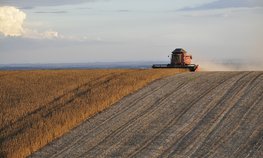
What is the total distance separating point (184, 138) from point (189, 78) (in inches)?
492

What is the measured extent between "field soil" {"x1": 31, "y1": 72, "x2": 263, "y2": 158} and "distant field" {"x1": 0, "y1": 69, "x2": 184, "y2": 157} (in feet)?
1.99

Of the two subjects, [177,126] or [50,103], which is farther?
[50,103]

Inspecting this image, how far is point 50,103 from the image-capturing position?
27250mm

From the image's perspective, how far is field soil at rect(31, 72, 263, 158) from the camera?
63.0ft

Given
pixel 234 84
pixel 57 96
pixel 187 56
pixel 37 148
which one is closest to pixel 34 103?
pixel 57 96

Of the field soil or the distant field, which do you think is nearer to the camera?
the field soil

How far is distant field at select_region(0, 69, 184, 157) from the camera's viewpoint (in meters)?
20.9

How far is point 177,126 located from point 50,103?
850 cm

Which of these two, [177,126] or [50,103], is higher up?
[50,103]

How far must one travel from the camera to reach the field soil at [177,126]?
19.2 metres

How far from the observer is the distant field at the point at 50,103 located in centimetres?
2091

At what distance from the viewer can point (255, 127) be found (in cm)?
2108

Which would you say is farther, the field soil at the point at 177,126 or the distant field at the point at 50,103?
the distant field at the point at 50,103

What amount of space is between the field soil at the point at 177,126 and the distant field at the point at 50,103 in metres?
0.61
